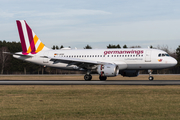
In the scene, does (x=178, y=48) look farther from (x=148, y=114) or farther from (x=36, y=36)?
(x=148, y=114)

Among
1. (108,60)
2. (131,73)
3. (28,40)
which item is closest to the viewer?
(108,60)

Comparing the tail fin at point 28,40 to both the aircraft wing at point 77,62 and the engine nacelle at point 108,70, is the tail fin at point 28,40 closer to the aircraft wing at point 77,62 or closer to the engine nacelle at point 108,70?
the aircraft wing at point 77,62

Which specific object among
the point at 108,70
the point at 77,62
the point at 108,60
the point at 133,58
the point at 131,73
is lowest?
the point at 131,73

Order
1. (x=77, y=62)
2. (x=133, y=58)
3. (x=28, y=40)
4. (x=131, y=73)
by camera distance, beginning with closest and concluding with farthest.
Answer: (x=133, y=58) < (x=77, y=62) < (x=131, y=73) < (x=28, y=40)

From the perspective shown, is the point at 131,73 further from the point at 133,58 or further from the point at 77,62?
the point at 77,62

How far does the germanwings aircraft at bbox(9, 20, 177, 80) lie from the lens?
36.8 meters

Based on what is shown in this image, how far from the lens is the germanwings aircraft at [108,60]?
36812mm

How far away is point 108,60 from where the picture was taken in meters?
38.8

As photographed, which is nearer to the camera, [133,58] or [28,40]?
[133,58]

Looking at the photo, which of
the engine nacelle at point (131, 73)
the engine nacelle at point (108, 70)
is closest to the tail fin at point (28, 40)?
the engine nacelle at point (108, 70)

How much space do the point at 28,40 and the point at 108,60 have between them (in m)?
14.9

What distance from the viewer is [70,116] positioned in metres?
11.5

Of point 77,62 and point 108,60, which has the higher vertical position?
point 108,60

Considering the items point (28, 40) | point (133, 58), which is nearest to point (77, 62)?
point (133, 58)
